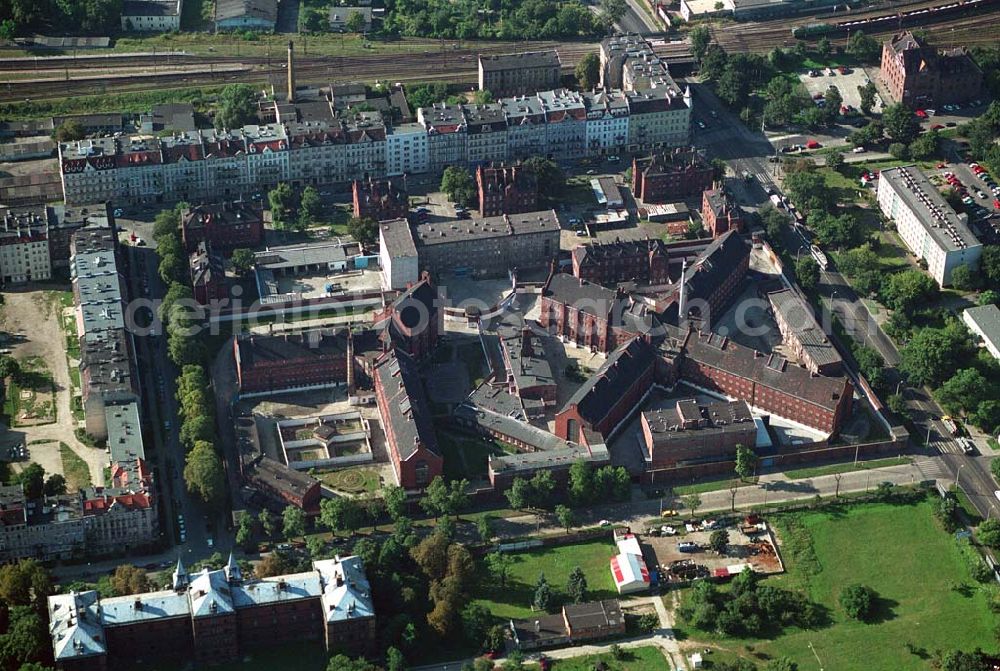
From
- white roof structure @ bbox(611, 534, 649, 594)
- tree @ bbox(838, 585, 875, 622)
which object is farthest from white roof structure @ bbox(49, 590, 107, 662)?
tree @ bbox(838, 585, 875, 622)

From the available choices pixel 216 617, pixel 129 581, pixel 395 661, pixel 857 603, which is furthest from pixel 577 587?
pixel 129 581

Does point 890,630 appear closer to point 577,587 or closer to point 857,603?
point 857,603

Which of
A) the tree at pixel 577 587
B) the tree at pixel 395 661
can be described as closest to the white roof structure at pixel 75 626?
the tree at pixel 395 661

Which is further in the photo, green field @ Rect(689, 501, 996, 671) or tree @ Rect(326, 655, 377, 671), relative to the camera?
green field @ Rect(689, 501, 996, 671)

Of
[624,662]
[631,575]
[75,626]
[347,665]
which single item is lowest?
[624,662]

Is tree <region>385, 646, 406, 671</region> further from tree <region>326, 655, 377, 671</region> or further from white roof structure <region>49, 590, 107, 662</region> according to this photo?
white roof structure <region>49, 590, 107, 662</region>
